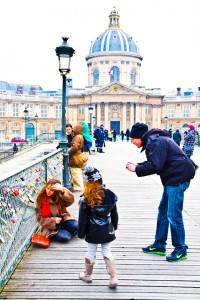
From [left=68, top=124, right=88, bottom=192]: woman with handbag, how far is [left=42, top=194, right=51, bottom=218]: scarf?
4019mm

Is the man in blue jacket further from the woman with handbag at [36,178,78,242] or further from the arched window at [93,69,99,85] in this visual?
the arched window at [93,69,99,85]

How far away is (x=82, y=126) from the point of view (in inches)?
408

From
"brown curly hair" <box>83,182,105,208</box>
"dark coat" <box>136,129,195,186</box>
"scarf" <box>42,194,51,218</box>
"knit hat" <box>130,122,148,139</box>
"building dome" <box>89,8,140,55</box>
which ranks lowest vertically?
"scarf" <box>42,194,51,218</box>

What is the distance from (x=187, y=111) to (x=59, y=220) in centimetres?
8372

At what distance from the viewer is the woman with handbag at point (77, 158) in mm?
10142

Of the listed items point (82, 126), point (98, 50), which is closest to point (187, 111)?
point (98, 50)

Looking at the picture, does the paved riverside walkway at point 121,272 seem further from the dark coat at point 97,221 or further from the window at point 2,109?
the window at point 2,109

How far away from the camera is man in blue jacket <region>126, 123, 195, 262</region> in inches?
205

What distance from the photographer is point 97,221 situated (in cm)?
462

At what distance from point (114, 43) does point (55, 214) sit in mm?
83350

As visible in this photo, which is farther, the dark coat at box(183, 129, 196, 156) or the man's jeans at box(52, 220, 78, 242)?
the dark coat at box(183, 129, 196, 156)

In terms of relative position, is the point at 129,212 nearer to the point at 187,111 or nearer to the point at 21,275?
the point at 21,275

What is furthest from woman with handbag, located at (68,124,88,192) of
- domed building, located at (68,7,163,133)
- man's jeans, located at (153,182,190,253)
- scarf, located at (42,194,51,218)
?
domed building, located at (68,7,163,133)

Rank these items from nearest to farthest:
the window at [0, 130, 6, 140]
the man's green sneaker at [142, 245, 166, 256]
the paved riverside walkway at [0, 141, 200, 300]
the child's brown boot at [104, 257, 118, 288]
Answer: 1. the paved riverside walkway at [0, 141, 200, 300]
2. the child's brown boot at [104, 257, 118, 288]
3. the man's green sneaker at [142, 245, 166, 256]
4. the window at [0, 130, 6, 140]
